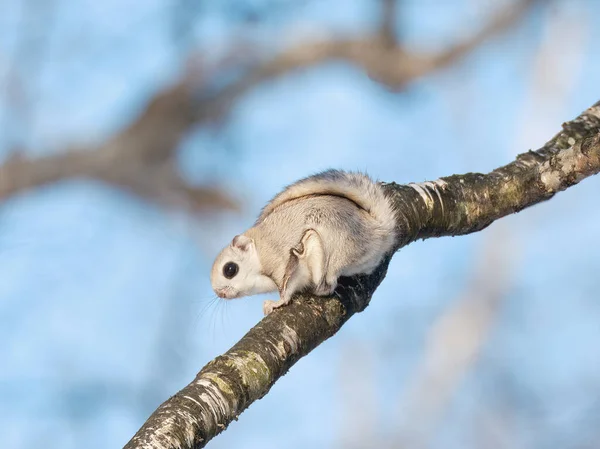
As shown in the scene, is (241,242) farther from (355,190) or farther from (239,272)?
(355,190)

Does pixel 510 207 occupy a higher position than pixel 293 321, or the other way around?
pixel 510 207

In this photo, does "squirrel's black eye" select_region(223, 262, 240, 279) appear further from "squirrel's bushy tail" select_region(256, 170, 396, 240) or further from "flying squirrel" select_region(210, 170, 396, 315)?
"squirrel's bushy tail" select_region(256, 170, 396, 240)

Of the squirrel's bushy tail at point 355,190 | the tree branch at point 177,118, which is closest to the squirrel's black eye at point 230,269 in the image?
the squirrel's bushy tail at point 355,190

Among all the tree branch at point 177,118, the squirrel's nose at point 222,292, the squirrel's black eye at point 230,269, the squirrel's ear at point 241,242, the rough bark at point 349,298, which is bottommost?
the rough bark at point 349,298

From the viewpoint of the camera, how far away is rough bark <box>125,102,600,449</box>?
6.00 feet

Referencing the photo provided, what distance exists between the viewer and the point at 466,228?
9.36 feet

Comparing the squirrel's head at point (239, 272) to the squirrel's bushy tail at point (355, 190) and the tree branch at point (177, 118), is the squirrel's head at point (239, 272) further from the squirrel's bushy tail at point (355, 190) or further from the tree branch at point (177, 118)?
the tree branch at point (177, 118)

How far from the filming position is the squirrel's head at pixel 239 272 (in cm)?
278

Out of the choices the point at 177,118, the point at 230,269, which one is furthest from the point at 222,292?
the point at 177,118

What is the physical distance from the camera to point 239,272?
2811 millimetres

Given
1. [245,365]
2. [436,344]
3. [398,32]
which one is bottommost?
[245,365]

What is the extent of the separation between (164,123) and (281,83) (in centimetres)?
102

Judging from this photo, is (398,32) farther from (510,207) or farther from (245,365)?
(245,365)

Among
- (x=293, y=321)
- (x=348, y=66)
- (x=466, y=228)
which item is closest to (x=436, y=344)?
(x=348, y=66)
